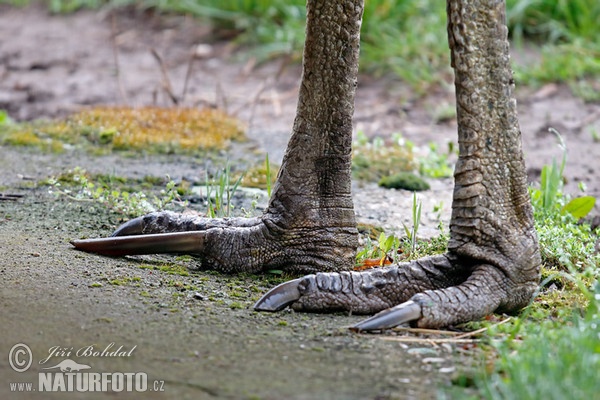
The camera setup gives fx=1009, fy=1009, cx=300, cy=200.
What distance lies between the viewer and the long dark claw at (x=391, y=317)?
3.76 meters

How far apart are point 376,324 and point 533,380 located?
0.88m

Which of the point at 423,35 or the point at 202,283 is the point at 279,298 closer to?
the point at 202,283

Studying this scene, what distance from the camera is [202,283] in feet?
14.4

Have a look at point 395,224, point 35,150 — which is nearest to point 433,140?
point 395,224

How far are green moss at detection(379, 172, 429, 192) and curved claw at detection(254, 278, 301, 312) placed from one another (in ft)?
8.22

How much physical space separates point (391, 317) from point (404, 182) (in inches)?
108

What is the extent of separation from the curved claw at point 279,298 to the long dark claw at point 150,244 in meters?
0.72

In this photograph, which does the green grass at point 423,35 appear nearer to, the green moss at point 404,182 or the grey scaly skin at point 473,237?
the green moss at point 404,182

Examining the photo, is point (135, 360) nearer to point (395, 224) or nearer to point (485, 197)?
point (485, 197)

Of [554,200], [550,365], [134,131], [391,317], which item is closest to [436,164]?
[554,200]

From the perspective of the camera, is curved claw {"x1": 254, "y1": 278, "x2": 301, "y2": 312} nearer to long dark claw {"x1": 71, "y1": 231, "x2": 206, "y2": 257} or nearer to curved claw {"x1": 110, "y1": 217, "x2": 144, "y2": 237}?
long dark claw {"x1": 71, "y1": 231, "x2": 206, "y2": 257}

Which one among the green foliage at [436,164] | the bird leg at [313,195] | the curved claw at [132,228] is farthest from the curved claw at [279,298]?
the green foliage at [436,164]

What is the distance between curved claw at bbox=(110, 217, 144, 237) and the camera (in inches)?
192

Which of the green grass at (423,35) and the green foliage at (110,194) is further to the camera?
the green grass at (423,35)
